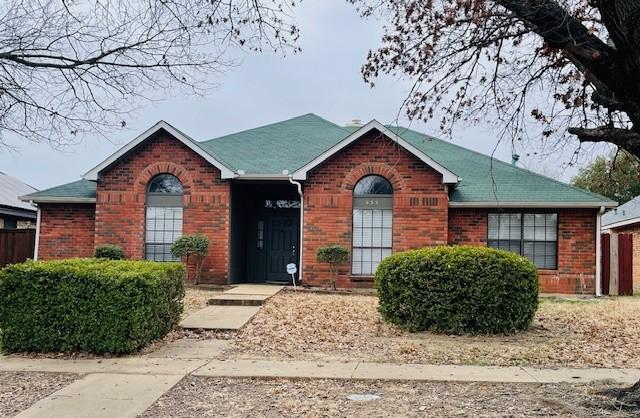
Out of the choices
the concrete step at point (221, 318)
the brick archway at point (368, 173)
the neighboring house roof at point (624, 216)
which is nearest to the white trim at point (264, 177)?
the brick archway at point (368, 173)

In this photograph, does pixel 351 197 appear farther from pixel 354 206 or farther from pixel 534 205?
pixel 534 205

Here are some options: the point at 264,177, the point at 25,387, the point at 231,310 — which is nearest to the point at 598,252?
the point at 264,177

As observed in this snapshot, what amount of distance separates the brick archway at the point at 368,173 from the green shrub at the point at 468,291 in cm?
658

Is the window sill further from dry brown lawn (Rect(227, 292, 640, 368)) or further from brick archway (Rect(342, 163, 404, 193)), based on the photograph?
dry brown lawn (Rect(227, 292, 640, 368))

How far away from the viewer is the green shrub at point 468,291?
10.2 m

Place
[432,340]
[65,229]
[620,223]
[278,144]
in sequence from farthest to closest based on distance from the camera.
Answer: [620,223]
[278,144]
[65,229]
[432,340]

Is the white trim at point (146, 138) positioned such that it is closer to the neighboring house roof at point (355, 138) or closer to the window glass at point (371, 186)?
the neighboring house roof at point (355, 138)

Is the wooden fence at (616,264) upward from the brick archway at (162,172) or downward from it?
downward

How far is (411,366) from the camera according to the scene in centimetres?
Answer: 811

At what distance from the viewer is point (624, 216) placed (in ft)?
90.5

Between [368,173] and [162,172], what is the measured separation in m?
5.84

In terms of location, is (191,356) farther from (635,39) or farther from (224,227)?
(224,227)

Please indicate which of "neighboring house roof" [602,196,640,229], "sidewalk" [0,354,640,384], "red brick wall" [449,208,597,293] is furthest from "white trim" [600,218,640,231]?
"sidewalk" [0,354,640,384]

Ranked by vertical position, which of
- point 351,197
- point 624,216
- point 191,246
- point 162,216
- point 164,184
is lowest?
point 191,246
